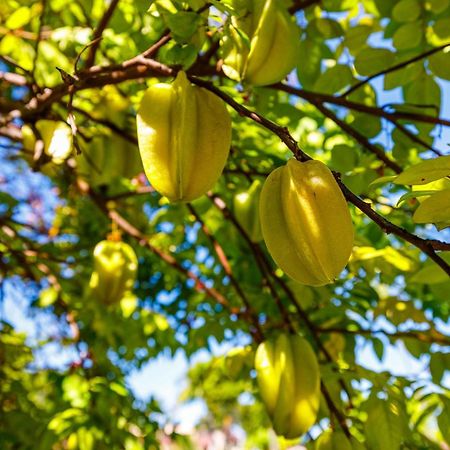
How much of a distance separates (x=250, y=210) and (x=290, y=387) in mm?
870

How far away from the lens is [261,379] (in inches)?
82.7

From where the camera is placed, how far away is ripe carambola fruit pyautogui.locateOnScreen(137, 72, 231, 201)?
1.57 meters

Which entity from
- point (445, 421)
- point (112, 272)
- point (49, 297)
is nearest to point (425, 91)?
point (445, 421)

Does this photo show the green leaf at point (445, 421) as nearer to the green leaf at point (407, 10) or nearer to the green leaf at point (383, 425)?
the green leaf at point (383, 425)

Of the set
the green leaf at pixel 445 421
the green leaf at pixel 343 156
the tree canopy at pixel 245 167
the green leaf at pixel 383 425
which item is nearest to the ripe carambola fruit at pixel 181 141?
the tree canopy at pixel 245 167

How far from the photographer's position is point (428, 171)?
1229mm

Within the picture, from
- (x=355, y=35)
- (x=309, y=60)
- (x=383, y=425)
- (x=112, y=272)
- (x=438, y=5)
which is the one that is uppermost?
(x=438, y=5)

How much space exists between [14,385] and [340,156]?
2.08 meters

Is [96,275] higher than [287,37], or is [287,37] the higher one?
[287,37]

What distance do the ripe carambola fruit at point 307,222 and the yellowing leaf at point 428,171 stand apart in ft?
0.53

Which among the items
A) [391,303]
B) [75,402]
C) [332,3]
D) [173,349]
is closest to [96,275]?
[75,402]

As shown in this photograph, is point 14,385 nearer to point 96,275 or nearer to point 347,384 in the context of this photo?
point 96,275

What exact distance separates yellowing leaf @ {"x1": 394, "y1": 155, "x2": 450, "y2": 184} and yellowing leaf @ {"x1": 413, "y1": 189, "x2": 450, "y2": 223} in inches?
2.2

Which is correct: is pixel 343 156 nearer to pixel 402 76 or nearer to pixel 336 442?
pixel 402 76
